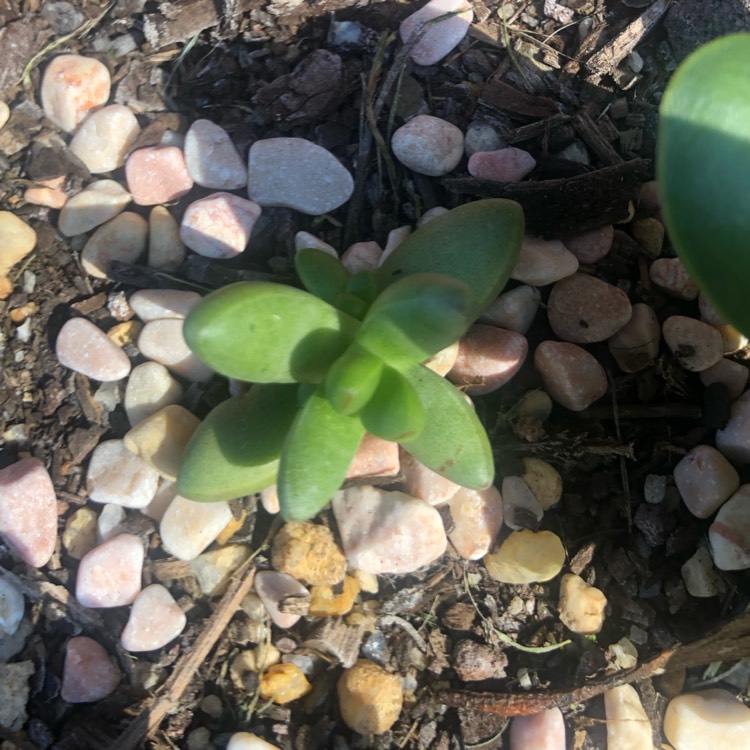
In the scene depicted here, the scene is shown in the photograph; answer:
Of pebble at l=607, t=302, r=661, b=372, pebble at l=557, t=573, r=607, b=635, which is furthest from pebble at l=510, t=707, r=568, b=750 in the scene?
pebble at l=607, t=302, r=661, b=372

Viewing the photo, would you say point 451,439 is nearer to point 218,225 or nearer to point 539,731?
point 539,731

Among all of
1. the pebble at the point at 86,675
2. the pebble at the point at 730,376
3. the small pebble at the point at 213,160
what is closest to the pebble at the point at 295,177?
the small pebble at the point at 213,160

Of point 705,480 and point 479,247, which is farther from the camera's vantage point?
point 705,480

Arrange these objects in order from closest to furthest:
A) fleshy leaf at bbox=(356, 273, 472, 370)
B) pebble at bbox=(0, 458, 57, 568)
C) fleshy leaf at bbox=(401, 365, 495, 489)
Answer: fleshy leaf at bbox=(356, 273, 472, 370)
fleshy leaf at bbox=(401, 365, 495, 489)
pebble at bbox=(0, 458, 57, 568)

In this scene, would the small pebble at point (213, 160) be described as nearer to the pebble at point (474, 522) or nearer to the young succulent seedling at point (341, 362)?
the young succulent seedling at point (341, 362)

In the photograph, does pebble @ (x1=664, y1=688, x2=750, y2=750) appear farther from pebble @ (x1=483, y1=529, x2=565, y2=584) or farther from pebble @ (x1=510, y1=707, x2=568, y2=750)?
pebble @ (x1=483, y1=529, x2=565, y2=584)

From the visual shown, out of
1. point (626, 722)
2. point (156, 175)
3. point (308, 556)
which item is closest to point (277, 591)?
point (308, 556)

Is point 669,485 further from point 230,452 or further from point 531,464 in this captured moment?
point 230,452
